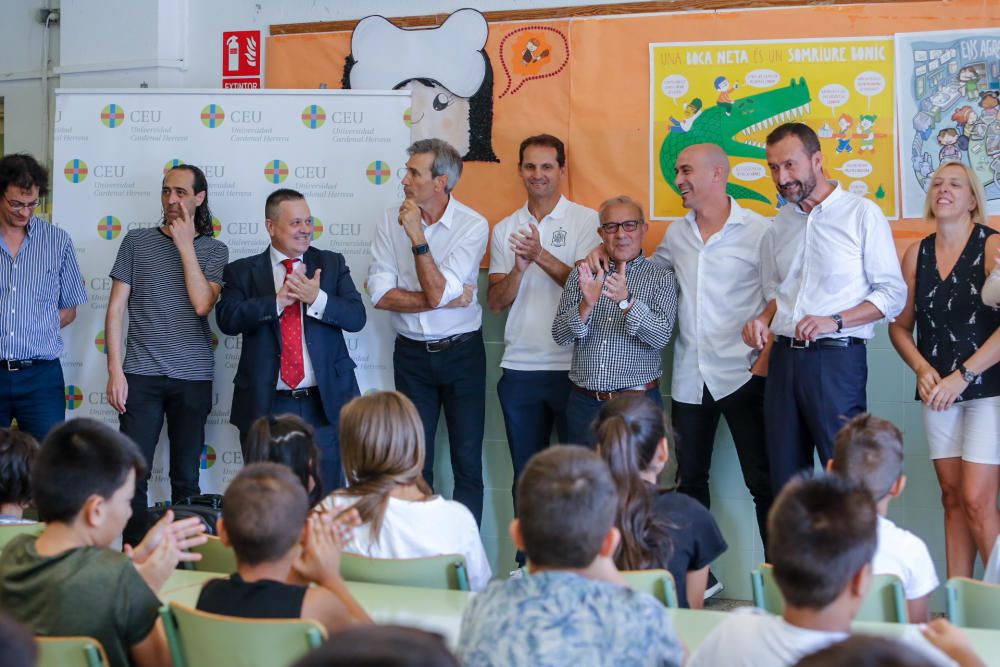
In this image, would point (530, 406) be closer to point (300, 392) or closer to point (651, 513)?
point (300, 392)

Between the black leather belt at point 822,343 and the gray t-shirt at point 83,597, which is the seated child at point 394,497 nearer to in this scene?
the gray t-shirt at point 83,597

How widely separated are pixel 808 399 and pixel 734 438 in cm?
56

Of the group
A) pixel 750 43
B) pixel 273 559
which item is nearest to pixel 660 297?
pixel 750 43

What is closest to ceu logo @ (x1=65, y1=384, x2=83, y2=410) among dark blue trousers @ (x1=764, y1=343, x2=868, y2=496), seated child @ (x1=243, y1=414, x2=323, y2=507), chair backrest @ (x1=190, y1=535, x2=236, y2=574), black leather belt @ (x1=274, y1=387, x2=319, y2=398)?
black leather belt @ (x1=274, y1=387, x2=319, y2=398)

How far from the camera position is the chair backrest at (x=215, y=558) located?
271cm

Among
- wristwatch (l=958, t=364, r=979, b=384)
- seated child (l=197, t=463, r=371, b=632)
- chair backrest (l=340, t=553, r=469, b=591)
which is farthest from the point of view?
wristwatch (l=958, t=364, r=979, b=384)

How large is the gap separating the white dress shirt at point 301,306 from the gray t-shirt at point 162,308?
335 mm

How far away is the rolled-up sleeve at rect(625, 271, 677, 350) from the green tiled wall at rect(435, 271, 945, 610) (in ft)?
1.50

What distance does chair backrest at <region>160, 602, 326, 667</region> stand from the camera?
184 centimetres

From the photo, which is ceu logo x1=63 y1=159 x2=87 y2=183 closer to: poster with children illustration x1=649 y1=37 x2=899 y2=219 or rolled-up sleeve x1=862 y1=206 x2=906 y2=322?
poster with children illustration x1=649 y1=37 x2=899 y2=219

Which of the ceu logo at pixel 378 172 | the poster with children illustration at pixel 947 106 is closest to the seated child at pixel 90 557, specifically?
the ceu logo at pixel 378 172

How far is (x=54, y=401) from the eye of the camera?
4.66 m

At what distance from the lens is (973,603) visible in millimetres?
2189

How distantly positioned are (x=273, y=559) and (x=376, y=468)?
0.65 m
